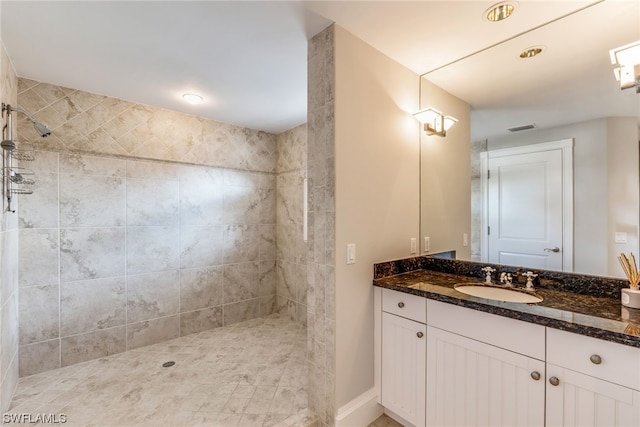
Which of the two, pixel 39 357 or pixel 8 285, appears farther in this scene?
pixel 39 357

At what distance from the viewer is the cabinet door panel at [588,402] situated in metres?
1.03

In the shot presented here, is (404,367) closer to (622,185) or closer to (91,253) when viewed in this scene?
(622,185)

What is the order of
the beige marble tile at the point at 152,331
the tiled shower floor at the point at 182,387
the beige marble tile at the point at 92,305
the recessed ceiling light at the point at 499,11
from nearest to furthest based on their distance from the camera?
the recessed ceiling light at the point at 499,11, the tiled shower floor at the point at 182,387, the beige marble tile at the point at 92,305, the beige marble tile at the point at 152,331

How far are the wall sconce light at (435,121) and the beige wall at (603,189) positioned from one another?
698 millimetres

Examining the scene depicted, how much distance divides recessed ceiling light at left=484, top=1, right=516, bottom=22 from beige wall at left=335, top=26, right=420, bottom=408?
2.05 ft

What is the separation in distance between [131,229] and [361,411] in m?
2.64

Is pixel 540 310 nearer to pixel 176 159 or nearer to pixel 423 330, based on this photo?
pixel 423 330

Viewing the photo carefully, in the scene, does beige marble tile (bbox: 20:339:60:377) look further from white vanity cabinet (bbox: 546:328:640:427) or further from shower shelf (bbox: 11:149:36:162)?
white vanity cabinet (bbox: 546:328:640:427)

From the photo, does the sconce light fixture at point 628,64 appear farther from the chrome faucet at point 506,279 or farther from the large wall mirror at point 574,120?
the chrome faucet at point 506,279

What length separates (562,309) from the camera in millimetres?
1286

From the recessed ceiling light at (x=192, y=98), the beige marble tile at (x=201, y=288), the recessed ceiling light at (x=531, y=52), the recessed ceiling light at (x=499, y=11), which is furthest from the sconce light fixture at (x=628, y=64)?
the beige marble tile at (x=201, y=288)

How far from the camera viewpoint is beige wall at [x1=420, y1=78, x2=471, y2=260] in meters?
2.20

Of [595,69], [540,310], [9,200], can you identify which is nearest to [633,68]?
[595,69]

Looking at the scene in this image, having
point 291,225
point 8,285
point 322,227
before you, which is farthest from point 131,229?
point 322,227
